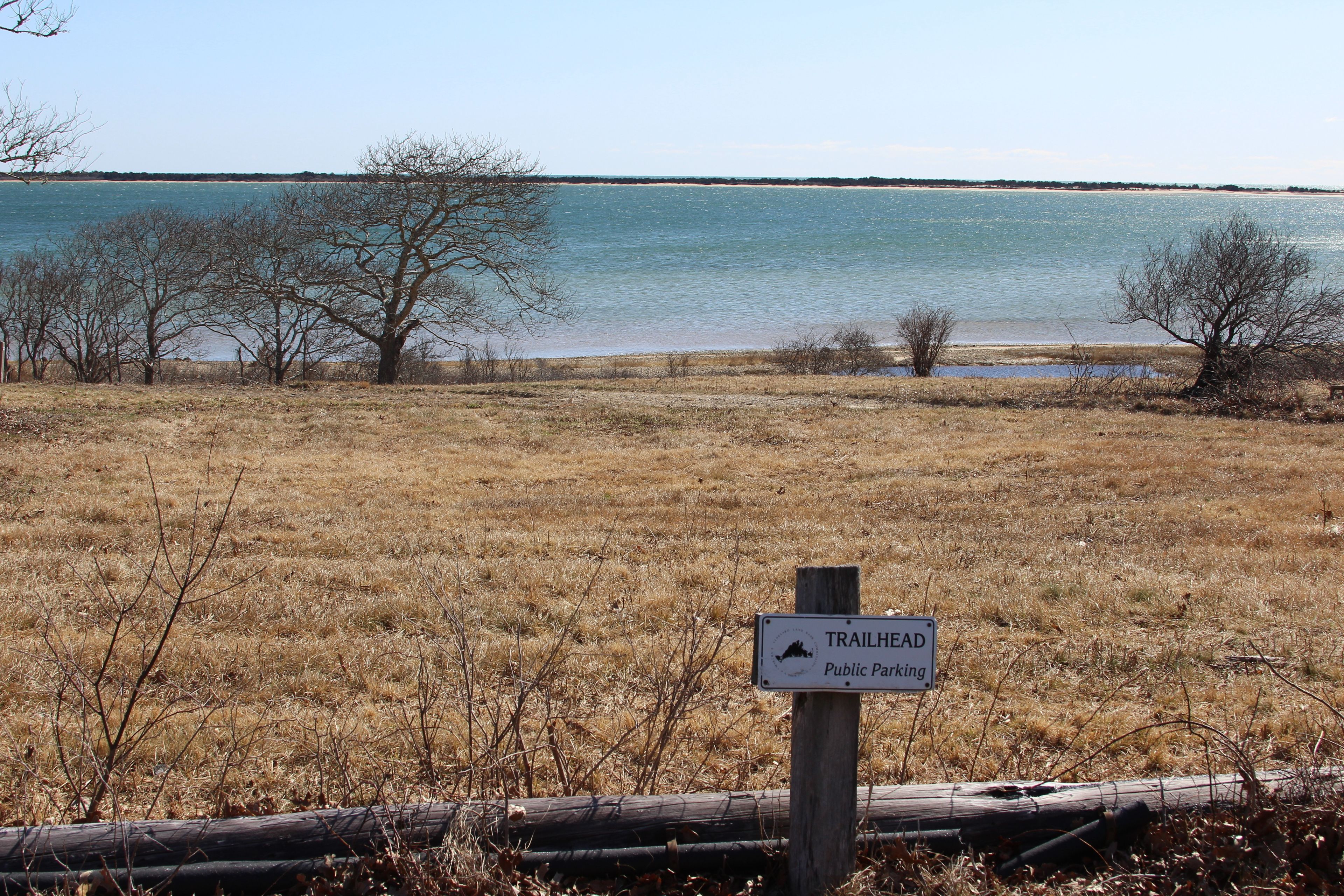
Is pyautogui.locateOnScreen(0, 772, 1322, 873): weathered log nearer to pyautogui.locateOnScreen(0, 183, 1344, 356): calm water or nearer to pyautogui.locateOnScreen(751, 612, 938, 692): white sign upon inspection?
pyautogui.locateOnScreen(751, 612, 938, 692): white sign

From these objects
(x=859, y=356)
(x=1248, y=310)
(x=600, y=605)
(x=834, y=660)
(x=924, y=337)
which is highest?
(x=1248, y=310)

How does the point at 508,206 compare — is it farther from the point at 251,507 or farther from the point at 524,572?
the point at 524,572

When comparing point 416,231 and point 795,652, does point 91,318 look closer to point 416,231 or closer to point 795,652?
point 416,231

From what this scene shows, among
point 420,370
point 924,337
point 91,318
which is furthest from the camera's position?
point 91,318

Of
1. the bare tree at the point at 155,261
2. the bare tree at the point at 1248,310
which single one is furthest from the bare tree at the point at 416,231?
the bare tree at the point at 1248,310

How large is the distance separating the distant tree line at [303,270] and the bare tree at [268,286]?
0.07 meters

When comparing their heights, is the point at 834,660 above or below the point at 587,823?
above

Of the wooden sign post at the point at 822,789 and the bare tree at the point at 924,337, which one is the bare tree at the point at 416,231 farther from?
the wooden sign post at the point at 822,789

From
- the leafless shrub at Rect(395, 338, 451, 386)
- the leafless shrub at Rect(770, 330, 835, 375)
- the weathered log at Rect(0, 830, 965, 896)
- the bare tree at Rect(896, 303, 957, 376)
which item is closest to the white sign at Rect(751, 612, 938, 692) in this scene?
the weathered log at Rect(0, 830, 965, 896)

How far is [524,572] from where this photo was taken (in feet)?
Result: 24.4

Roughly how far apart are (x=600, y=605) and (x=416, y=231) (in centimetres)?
1986

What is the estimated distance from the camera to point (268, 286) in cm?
Result: 2397

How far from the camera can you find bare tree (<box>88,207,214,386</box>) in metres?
29.8

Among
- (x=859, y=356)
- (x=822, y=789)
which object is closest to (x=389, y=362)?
(x=859, y=356)
